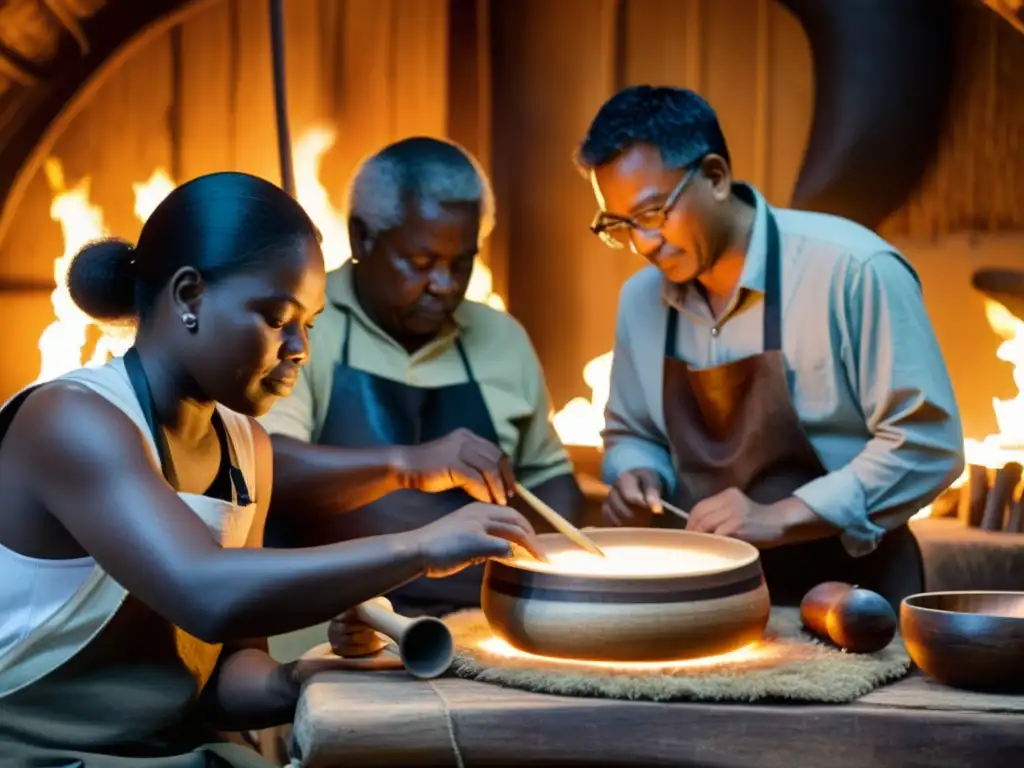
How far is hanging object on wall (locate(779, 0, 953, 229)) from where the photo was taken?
4309 millimetres

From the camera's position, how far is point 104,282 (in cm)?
215

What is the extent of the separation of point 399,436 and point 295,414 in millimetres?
264

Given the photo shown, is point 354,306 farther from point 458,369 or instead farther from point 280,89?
point 280,89

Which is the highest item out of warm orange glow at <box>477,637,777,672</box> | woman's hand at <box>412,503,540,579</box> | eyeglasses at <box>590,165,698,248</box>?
eyeglasses at <box>590,165,698,248</box>

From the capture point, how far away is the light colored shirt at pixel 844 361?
2918 mm

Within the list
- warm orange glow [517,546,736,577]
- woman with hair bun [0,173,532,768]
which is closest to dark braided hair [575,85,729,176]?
warm orange glow [517,546,736,577]

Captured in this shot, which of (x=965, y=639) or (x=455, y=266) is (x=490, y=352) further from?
(x=965, y=639)

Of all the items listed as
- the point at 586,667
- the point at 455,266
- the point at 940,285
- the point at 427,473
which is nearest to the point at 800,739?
the point at 586,667

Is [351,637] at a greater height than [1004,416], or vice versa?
[1004,416]

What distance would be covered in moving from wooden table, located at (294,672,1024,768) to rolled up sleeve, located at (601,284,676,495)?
4.63 feet

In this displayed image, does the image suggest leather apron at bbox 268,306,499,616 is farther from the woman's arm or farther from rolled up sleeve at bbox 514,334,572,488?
the woman's arm

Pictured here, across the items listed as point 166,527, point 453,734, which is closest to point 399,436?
point 166,527

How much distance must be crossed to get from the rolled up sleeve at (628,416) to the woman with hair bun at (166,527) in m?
1.20

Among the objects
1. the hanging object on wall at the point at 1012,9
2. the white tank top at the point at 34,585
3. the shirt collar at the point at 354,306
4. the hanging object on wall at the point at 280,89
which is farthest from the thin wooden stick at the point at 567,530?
the hanging object on wall at the point at 280,89
